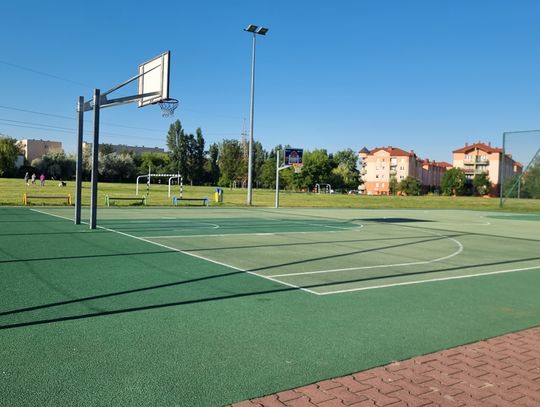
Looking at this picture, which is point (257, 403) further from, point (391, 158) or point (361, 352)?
point (391, 158)

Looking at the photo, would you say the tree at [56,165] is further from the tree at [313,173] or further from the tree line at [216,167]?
the tree at [313,173]

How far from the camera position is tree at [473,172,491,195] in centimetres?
11123

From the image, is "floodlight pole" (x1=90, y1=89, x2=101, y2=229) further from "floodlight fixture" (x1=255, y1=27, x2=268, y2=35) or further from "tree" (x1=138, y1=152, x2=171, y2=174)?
"tree" (x1=138, y1=152, x2=171, y2=174)

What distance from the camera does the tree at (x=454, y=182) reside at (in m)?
113

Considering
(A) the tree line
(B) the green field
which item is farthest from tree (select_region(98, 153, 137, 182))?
(B) the green field

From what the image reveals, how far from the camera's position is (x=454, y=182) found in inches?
4437

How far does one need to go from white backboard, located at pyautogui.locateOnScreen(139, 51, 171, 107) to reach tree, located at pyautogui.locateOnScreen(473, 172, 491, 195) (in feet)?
355

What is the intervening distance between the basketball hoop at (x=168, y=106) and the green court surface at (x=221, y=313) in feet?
18.3

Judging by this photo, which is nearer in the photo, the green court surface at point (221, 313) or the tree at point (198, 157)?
the green court surface at point (221, 313)

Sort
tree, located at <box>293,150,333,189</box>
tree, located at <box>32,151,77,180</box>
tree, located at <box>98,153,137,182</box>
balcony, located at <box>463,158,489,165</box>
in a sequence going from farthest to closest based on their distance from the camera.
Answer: balcony, located at <box>463,158,489,165</box>
tree, located at <box>293,150,333,189</box>
tree, located at <box>98,153,137,182</box>
tree, located at <box>32,151,77,180</box>

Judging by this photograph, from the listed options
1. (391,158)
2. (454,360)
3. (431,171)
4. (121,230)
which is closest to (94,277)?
(454,360)

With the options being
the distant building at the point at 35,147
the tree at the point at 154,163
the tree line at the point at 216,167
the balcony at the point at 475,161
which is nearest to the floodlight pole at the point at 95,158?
the tree line at the point at 216,167

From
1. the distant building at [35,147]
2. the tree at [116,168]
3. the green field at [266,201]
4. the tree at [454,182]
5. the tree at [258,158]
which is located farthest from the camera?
the distant building at [35,147]

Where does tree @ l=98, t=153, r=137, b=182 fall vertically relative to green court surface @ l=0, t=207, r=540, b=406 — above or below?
above
